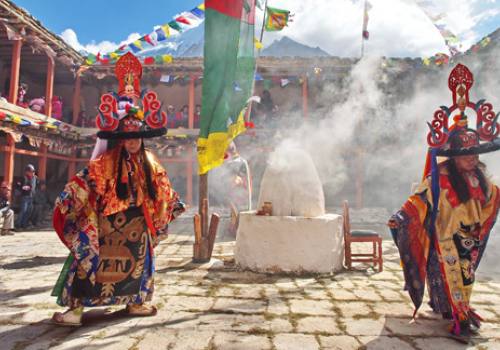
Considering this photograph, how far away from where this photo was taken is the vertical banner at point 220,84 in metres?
4.86

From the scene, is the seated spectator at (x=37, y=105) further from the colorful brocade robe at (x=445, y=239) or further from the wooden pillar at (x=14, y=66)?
the colorful brocade robe at (x=445, y=239)

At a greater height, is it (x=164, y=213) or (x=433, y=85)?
(x=433, y=85)

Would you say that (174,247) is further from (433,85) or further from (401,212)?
(433,85)

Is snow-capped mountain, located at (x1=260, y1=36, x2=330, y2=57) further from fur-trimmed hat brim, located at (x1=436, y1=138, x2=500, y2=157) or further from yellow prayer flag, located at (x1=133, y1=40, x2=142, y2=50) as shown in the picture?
fur-trimmed hat brim, located at (x1=436, y1=138, x2=500, y2=157)

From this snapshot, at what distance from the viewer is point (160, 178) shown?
3.29 meters

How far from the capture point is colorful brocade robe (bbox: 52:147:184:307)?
288 cm

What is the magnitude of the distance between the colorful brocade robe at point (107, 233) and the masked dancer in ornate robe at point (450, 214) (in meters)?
2.27

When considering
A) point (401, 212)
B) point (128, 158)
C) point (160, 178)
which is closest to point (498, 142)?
point (401, 212)

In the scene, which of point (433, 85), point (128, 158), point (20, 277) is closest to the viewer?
point (128, 158)

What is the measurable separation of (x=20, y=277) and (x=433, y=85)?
45.3 feet

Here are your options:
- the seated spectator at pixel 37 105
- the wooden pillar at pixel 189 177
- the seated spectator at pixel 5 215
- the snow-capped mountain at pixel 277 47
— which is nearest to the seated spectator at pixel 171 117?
the wooden pillar at pixel 189 177

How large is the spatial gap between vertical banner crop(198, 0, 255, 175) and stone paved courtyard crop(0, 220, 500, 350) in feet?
5.94

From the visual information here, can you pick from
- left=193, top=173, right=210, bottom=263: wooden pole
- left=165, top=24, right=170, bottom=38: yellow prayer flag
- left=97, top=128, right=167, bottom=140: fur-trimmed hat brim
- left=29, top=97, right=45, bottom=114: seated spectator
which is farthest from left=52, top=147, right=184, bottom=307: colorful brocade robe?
left=29, top=97, right=45, bottom=114: seated spectator

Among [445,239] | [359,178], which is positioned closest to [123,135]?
[445,239]
